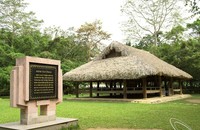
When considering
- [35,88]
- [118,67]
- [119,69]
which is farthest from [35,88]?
[118,67]

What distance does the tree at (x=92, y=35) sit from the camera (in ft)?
123

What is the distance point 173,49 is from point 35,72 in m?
26.2

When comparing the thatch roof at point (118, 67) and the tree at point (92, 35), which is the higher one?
the tree at point (92, 35)

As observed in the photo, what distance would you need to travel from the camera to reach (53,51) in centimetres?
3083

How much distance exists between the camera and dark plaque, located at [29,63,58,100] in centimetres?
734

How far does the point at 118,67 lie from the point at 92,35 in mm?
20472

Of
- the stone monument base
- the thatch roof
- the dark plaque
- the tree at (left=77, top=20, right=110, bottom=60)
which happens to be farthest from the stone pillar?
the tree at (left=77, top=20, right=110, bottom=60)

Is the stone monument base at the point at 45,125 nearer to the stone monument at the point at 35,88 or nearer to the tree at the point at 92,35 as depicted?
the stone monument at the point at 35,88

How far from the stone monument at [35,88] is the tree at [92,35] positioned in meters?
28.8

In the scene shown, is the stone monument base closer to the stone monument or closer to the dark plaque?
the stone monument

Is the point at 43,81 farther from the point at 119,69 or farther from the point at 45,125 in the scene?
the point at 119,69

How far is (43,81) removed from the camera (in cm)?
771

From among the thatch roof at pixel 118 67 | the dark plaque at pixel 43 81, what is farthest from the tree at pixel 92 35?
the dark plaque at pixel 43 81

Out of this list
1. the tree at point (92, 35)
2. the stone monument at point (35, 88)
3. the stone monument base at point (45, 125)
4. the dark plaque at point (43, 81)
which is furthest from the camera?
the tree at point (92, 35)
